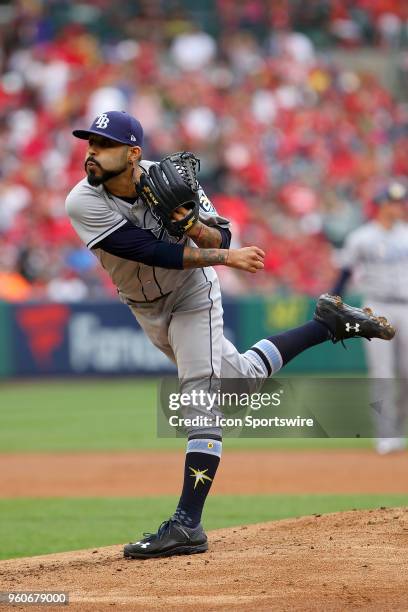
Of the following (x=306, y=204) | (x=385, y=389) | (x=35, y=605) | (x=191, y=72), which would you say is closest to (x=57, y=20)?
(x=191, y=72)

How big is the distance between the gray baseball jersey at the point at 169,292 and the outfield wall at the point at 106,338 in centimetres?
973

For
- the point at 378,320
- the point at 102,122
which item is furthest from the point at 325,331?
the point at 102,122

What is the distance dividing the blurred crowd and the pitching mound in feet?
33.6

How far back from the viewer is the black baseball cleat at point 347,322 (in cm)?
570

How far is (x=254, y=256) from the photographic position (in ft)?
16.5

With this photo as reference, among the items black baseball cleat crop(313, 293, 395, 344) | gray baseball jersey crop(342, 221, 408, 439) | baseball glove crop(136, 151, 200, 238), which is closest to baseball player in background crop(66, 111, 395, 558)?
baseball glove crop(136, 151, 200, 238)

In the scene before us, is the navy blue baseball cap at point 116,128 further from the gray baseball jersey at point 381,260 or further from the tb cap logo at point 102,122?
the gray baseball jersey at point 381,260

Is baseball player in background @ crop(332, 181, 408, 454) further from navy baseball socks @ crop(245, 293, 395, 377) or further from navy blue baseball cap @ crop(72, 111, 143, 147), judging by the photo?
navy blue baseball cap @ crop(72, 111, 143, 147)

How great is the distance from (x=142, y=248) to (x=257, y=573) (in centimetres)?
146

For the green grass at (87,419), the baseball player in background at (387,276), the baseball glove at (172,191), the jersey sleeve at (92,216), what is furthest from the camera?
the green grass at (87,419)

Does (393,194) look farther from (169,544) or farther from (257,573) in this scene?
(257,573)

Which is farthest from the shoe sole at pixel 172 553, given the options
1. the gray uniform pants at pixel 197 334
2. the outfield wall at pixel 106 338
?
the outfield wall at pixel 106 338

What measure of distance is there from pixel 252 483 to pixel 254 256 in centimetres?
355

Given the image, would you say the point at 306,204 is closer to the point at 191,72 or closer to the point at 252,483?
the point at 191,72
